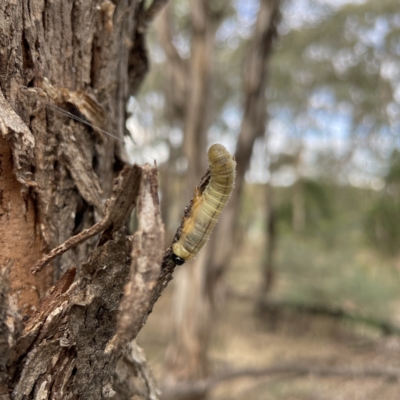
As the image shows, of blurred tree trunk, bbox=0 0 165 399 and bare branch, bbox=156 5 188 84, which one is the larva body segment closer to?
blurred tree trunk, bbox=0 0 165 399

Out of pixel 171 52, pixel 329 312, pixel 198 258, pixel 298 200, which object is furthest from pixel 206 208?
pixel 298 200

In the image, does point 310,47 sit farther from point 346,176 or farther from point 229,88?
point 346,176

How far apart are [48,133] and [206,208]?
223mm

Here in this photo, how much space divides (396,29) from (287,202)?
341 cm

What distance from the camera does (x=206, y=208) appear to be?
0.52 metres

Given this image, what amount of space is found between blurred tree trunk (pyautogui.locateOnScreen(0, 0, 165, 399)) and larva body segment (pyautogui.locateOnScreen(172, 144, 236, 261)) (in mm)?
144

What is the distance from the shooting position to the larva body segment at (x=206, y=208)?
1.57 ft

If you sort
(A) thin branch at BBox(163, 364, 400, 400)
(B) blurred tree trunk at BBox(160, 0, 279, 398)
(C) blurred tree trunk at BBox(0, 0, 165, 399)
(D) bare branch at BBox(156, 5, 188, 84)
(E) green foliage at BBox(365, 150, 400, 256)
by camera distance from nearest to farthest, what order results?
(C) blurred tree trunk at BBox(0, 0, 165, 399) < (A) thin branch at BBox(163, 364, 400, 400) < (B) blurred tree trunk at BBox(160, 0, 279, 398) < (D) bare branch at BBox(156, 5, 188, 84) < (E) green foliage at BBox(365, 150, 400, 256)

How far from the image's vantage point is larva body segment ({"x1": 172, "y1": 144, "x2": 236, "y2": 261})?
0.48m

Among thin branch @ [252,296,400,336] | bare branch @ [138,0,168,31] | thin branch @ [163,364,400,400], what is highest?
bare branch @ [138,0,168,31]

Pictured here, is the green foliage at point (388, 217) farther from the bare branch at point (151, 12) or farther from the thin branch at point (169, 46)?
the bare branch at point (151, 12)

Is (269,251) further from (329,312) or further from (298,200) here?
(298,200)

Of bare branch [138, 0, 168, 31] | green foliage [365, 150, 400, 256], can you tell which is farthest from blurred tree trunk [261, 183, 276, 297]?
bare branch [138, 0, 168, 31]

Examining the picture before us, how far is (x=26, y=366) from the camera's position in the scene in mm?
424
